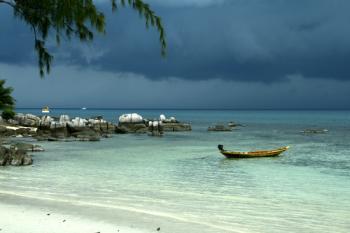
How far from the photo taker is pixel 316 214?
13.5 metres

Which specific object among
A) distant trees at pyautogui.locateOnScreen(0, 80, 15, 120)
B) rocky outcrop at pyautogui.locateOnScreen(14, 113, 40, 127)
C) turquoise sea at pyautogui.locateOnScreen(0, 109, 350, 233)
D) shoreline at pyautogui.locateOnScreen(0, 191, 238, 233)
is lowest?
turquoise sea at pyautogui.locateOnScreen(0, 109, 350, 233)

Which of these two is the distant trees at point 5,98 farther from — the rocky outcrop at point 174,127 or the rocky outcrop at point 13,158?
the rocky outcrop at point 174,127

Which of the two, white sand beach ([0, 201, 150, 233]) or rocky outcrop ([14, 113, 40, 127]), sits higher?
rocky outcrop ([14, 113, 40, 127])

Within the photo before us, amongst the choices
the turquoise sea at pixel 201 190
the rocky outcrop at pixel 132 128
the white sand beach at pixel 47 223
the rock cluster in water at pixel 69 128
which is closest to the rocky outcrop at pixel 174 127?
the rock cluster in water at pixel 69 128

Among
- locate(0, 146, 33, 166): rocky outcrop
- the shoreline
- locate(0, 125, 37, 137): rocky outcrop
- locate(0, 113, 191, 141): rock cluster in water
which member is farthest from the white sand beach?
locate(0, 125, 37, 137): rocky outcrop

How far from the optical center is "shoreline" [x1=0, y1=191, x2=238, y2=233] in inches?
385

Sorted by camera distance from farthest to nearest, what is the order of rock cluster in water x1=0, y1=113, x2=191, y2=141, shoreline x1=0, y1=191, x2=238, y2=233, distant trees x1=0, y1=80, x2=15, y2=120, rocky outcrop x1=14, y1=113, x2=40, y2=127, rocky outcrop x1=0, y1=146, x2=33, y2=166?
rocky outcrop x1=14, y1=113, x2=40, y2=127, rock cluster in water x1=0, y1=113, x2=191, y2=141, distant trees x1=0, y1=80, x2=15, y2=120, rocky outcrop x1=0, y1=146, x2=33, y2=166, shoreline x1=0, y1=191, x2=238, y2=233

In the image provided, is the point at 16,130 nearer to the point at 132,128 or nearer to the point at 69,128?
the point at 69,128

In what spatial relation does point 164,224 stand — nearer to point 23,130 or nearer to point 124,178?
point 124,178

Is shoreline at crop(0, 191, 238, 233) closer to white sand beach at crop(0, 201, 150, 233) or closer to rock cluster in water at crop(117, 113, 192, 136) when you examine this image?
white sand beach at crop(0, 201, 150, 233)

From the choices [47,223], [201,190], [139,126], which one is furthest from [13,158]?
[139,126]

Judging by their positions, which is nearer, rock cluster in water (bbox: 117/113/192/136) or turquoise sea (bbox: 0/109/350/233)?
turquoise sea (bbox: 0/109/350/233)

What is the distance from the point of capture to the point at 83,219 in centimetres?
1102

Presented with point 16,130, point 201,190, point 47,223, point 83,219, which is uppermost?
point 47,223
